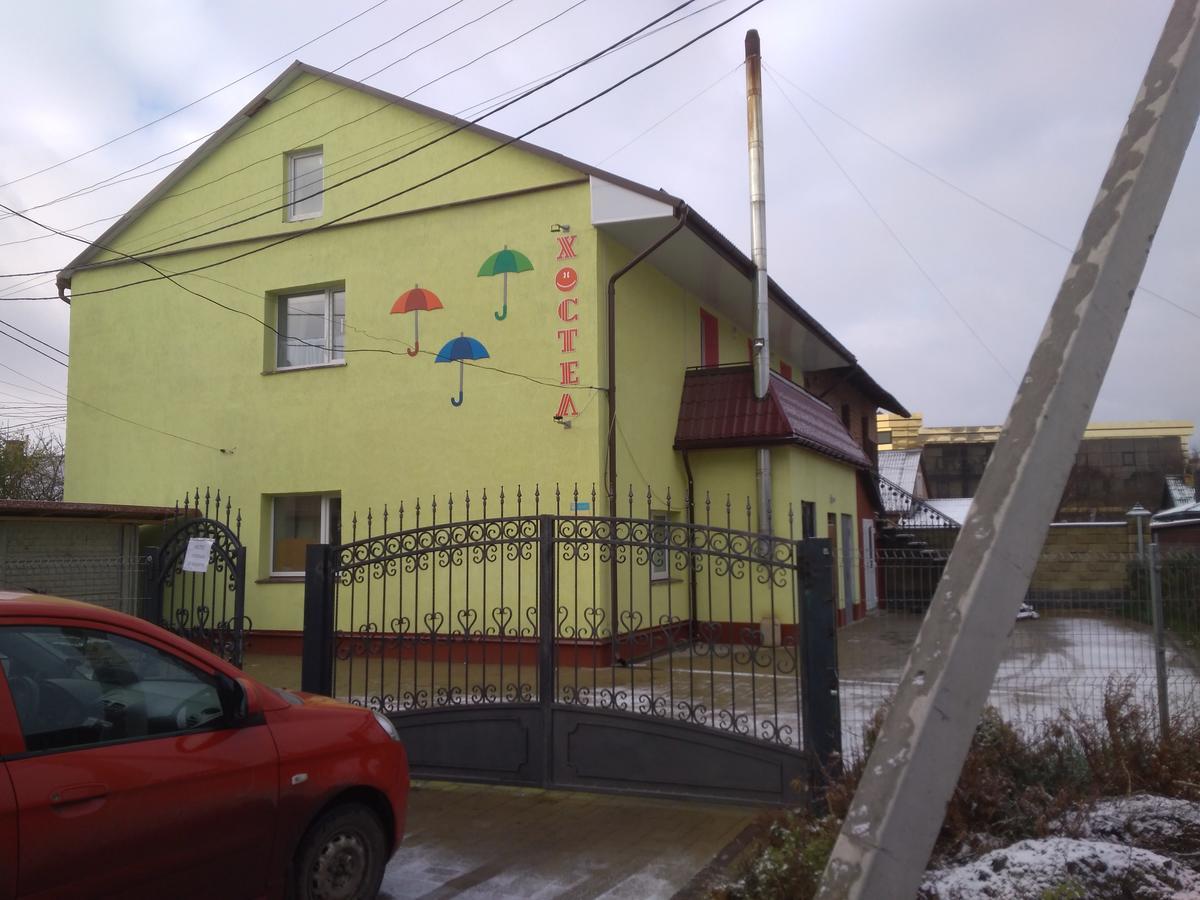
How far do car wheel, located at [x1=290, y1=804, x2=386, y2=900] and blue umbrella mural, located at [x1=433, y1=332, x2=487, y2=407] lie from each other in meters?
9.36

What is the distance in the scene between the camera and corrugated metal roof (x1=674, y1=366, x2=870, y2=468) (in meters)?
14.5

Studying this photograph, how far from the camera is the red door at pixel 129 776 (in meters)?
3.47

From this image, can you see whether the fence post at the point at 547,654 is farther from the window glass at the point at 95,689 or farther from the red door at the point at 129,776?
the window glass at the point at 95,689

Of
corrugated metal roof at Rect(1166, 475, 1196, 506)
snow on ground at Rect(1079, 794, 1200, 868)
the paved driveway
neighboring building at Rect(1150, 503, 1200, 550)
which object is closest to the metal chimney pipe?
neighboring building at Rect(1150, 503, 1200, 550)

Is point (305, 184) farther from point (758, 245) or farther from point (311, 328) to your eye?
point (758, 245)

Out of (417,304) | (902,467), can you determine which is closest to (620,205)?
(417,304)

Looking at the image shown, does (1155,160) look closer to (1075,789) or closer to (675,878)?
(1075,789)

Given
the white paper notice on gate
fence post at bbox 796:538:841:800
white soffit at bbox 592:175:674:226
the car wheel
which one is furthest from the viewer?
white soffit at bbox 592:175:674:226

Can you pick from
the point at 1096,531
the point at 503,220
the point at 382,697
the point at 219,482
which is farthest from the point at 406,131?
the point at 1096,531

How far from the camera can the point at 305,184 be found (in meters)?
15.8

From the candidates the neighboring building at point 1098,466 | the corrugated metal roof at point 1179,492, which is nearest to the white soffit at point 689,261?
the corrugated metal roof at point 1179,492

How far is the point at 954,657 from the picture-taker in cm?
262

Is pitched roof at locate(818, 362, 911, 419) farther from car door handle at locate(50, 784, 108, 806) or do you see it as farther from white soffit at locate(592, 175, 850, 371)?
car door handle at locate(50, 784, 108, 806)

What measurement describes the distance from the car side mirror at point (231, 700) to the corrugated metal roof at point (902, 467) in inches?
1164
